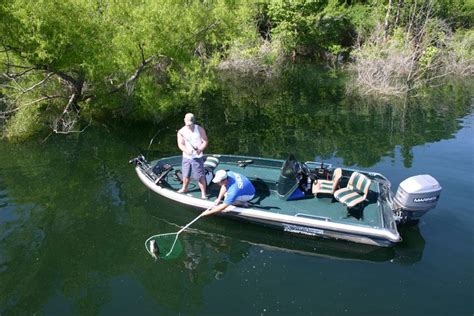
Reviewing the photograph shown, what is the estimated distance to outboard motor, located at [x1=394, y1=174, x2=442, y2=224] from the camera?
7953 mm

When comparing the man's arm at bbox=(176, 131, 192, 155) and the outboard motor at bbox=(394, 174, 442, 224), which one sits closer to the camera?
the outboard motor at bbox=(394, 174, 442, 224)

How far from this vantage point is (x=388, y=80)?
21.7 meters

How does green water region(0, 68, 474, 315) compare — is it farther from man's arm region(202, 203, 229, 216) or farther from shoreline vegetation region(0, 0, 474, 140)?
shoreline vegetation region(0, 0, 474, 140)

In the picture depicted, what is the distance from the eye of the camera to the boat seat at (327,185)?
9.02 m

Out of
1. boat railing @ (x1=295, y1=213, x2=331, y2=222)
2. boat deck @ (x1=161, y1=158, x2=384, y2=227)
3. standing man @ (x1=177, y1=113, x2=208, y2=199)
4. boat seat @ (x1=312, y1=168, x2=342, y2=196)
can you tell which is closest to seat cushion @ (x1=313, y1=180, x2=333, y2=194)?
boat seat @ (x1=312, y1=168, x2=342, y2=196)

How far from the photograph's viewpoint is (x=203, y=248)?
853cm

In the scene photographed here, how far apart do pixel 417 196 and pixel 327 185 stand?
1.97 meters

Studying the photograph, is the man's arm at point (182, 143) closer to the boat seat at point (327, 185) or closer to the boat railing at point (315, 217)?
the boat railing at point (315, 217)

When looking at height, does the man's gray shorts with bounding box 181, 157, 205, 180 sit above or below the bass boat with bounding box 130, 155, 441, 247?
above

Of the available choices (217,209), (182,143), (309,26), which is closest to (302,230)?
(217,209)

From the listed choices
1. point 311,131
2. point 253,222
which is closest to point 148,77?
point 311,131

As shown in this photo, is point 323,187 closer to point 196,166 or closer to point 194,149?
point 196,166

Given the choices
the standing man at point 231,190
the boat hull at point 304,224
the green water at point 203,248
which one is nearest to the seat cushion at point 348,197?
the boat hull at point 304,224

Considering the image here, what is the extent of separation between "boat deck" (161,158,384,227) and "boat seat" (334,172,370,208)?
0.26 meters
